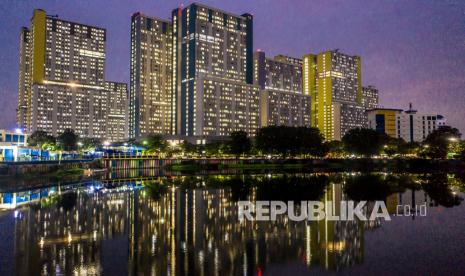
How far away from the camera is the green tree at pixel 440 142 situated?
14612 centimetres

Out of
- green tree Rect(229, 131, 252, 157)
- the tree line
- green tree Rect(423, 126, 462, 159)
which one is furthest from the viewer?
green tree Rect(423, 126, 462, 159)

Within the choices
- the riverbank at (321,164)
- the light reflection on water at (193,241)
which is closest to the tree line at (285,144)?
the riverbank at (321,164)

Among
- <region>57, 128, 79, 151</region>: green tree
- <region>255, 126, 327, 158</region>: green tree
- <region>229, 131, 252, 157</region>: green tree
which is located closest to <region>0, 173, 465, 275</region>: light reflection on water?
<region>255, 126, 327, 158</region>: green tree

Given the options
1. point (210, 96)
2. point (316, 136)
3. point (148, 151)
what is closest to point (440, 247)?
point (316, 136)

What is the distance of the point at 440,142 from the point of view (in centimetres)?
14838

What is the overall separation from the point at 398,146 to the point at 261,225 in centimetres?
18053

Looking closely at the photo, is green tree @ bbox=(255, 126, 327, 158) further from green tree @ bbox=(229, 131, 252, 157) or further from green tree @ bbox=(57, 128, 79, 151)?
green tree @ bbox=(57, 128, 79, 151)

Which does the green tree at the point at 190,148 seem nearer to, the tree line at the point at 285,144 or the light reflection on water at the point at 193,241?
the tree line at the point at 285,144

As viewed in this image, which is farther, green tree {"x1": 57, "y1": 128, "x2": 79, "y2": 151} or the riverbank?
green tree {"x1": 57, "y1": 128, "x2": 79, "y2": 151}

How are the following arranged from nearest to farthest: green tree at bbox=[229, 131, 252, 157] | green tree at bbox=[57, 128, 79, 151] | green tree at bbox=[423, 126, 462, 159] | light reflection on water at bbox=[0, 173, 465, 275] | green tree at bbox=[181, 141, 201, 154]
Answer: light reflection on water at bbox=[0, 173, 465, 275] < green tree at bbox=[229, 131, 252, 157] < green tree at bbox=[423, 126, 462, 159] < green tree at bbox=[57, 128, 79, 151] < green tree at bbox=[181, 141, 201, 154]

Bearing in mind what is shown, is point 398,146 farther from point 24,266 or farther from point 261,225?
point 24,266

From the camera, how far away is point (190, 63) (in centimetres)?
19612

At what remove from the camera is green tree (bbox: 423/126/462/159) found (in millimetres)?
146125

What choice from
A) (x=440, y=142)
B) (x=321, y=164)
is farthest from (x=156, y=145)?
(x=440, y=142)
